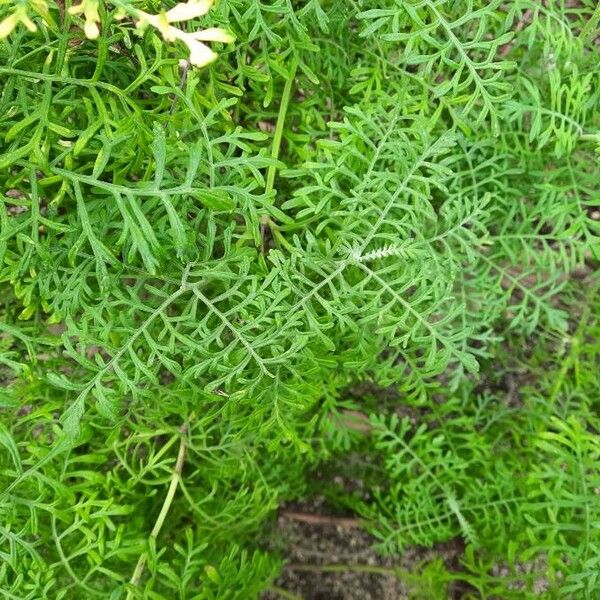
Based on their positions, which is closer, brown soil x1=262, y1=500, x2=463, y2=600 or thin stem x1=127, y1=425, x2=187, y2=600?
thin stem x1=127, y1=425, x2=187, y2=600

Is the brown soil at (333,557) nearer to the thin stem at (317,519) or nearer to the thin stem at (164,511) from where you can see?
the thin stem at (317,519)

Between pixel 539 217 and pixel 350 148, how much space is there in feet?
1.75

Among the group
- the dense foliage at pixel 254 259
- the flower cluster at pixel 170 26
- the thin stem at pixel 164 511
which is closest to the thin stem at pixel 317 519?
the dense foliage at pixel 254 259

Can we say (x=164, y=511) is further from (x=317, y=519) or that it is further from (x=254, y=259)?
(x=317, y=519)

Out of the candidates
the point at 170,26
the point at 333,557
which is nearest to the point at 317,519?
the point at 333,557

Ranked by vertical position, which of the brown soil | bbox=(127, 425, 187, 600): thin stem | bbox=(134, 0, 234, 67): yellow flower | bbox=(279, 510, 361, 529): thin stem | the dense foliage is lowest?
the brown soil

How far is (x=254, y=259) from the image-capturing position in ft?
3.29

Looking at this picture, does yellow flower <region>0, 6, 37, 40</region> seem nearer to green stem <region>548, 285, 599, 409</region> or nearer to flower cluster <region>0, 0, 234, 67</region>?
flower cluster <region>0, 0, 234, 67</region>

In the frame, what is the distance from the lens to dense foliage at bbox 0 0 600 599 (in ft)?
2.80

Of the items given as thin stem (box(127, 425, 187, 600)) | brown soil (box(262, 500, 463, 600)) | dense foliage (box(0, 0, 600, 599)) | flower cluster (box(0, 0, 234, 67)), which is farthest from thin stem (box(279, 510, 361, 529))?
flower cluster (box(0, 0, 234, 67))

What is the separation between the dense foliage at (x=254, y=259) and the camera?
852 mm

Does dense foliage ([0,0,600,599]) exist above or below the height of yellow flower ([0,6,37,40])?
below

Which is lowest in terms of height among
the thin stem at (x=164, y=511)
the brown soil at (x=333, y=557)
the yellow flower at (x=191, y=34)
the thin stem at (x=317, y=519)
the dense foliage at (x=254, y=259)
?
the brown soil at (x=333, y=557)

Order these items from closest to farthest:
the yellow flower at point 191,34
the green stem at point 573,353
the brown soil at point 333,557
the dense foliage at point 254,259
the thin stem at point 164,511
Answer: the yellow flower at point 191,34
the dense foliage at point 254,259
the thin stem at point 164,511
the green stem at point 573,353
the brown soil at point 333,557
